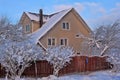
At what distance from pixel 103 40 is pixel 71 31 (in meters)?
5.31

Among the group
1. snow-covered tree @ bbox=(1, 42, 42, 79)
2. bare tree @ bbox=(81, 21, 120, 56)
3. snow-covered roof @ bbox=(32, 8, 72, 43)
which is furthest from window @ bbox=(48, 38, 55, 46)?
snow-covered tree @ bbox=(1, 42, 42, 79)

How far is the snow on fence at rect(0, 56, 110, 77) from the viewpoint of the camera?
2945 cm

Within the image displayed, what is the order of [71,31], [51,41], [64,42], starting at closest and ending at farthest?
1. [51,41]
2. [64,42]
3. [71,31]

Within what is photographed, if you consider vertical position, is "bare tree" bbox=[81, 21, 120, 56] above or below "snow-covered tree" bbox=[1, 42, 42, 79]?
above

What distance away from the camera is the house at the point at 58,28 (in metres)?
43.7

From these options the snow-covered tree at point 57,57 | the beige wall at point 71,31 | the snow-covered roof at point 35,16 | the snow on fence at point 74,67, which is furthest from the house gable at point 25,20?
the snow-covered tree at point 57,57

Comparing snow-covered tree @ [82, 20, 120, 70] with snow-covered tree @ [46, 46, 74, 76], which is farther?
snow-covered tree @ [82, 20, 120, 70]

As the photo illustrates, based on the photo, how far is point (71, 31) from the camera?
153 ft

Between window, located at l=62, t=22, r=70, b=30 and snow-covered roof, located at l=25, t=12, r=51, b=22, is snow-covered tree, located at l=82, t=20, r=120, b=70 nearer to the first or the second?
window, located at l=62, t=22, r=70, b=30

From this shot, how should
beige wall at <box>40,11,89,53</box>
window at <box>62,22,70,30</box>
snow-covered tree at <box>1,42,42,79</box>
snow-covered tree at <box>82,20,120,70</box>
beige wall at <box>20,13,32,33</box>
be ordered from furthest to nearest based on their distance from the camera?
1. beige wall at <box>20,13,32,33</box>
2. window at <box>62,22,70,30</box>
3. beige wall at <box>40,11,89,53</box>
4. snow-covered tree at <box>82,20,120,70</box>
5. snow-covered tree at <box>1,42,42,79</box>

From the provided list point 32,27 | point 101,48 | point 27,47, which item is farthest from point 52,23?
point 27,47

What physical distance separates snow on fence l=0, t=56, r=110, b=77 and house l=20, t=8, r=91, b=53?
1088 cm

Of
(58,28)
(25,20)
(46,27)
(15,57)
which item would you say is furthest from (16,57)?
(25,20)

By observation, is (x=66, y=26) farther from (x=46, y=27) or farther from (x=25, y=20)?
(x=25, y=20)
